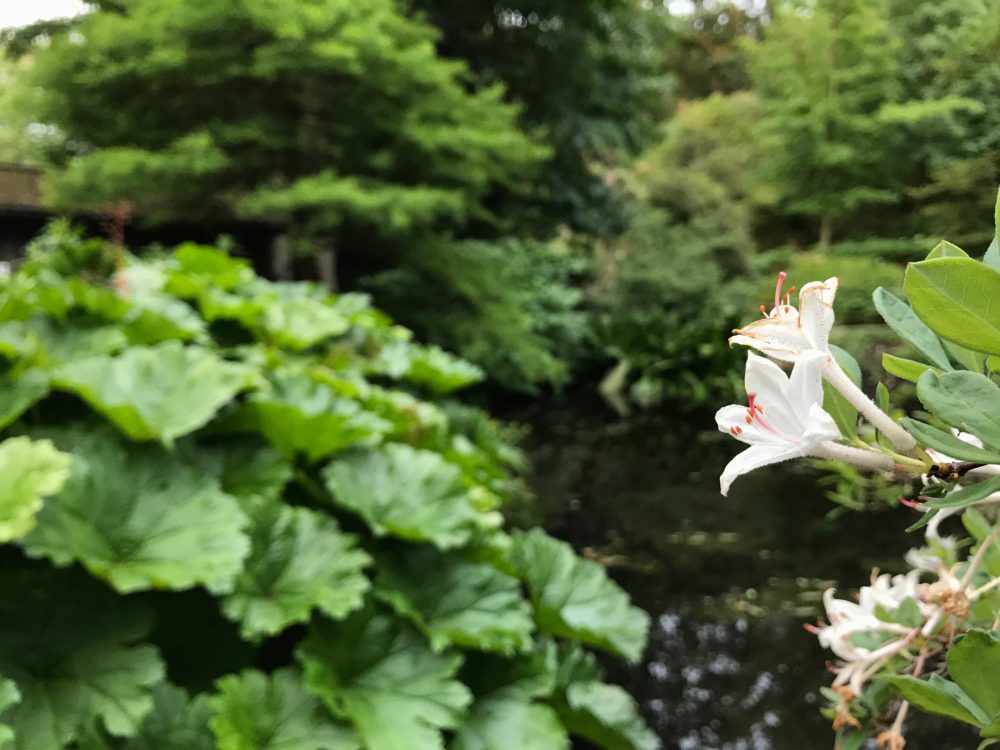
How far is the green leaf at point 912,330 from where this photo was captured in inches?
13.8

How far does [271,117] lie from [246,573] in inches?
138

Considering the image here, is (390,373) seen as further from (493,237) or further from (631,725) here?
(493,237)

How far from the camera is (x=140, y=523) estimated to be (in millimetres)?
1117

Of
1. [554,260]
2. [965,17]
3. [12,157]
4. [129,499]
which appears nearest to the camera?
[965,17]

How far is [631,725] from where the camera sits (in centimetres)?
157

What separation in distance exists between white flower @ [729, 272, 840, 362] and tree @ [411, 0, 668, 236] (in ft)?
18.4

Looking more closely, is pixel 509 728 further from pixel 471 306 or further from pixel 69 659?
pixel 471 306

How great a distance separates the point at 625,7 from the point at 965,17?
5662mm

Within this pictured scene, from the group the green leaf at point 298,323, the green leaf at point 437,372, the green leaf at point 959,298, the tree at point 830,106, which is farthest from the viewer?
the green leaf at point 437,372

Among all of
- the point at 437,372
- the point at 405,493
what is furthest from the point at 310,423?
the point at 437,372

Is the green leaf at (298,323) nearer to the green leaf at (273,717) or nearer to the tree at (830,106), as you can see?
the green leaf at (273,717)

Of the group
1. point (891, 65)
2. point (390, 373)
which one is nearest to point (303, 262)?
point (390, 373)

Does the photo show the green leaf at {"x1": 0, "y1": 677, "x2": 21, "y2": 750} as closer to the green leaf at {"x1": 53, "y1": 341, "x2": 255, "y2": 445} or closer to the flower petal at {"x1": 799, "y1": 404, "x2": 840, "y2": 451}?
the green leaf at {"x1": 53, "y1": 341, "x2": 255, "y2": 445}

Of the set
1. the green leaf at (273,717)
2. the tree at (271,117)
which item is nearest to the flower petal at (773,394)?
the green leaf at (273,717)
